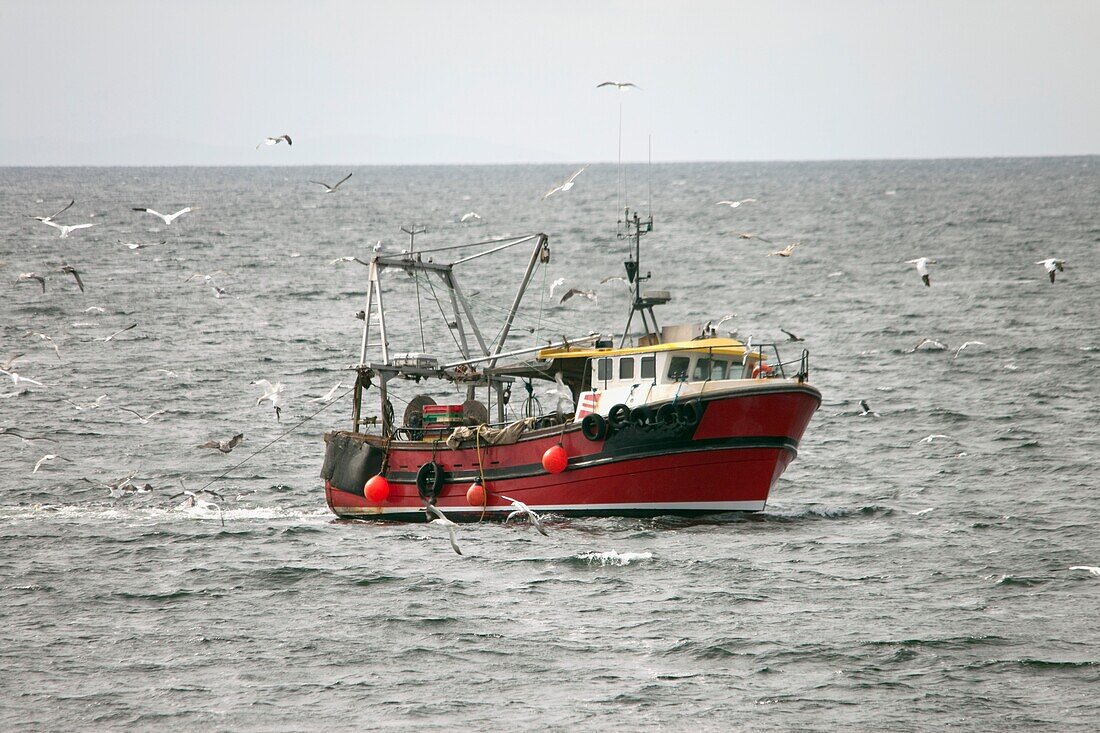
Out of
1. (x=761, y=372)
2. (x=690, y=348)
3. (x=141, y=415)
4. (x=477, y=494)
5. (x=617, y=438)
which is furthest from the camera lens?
(x=141, y=415)

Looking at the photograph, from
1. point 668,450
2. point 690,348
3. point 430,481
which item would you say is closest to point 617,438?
point 668,450

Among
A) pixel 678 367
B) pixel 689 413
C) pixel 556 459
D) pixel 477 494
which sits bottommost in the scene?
pixel 477 494

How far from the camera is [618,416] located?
31.4 metres

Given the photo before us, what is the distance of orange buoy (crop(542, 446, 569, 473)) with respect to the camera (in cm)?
3206

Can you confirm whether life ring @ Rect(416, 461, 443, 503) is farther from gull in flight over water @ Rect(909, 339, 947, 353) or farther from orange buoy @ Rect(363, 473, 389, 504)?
gull in flight over water @ Rect(909, 339, 947, 353)

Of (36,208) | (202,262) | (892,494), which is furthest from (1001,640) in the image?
(36,208)

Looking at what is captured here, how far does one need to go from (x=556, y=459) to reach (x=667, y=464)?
2469mm

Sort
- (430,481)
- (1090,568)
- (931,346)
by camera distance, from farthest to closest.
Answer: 1. (931,346)
2. (430,481)
3. (1090,568)

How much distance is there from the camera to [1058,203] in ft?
507

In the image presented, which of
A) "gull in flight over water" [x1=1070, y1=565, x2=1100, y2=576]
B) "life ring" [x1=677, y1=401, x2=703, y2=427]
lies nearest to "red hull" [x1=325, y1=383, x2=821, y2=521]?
"life ring" [x1=677, y1=401, x2=703, y2=427]

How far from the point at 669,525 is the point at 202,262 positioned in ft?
258

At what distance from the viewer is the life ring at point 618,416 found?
31344mm

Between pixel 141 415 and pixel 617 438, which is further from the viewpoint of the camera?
pixel 141 415

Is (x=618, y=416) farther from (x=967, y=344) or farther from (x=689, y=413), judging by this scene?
(x=967, y=344)
